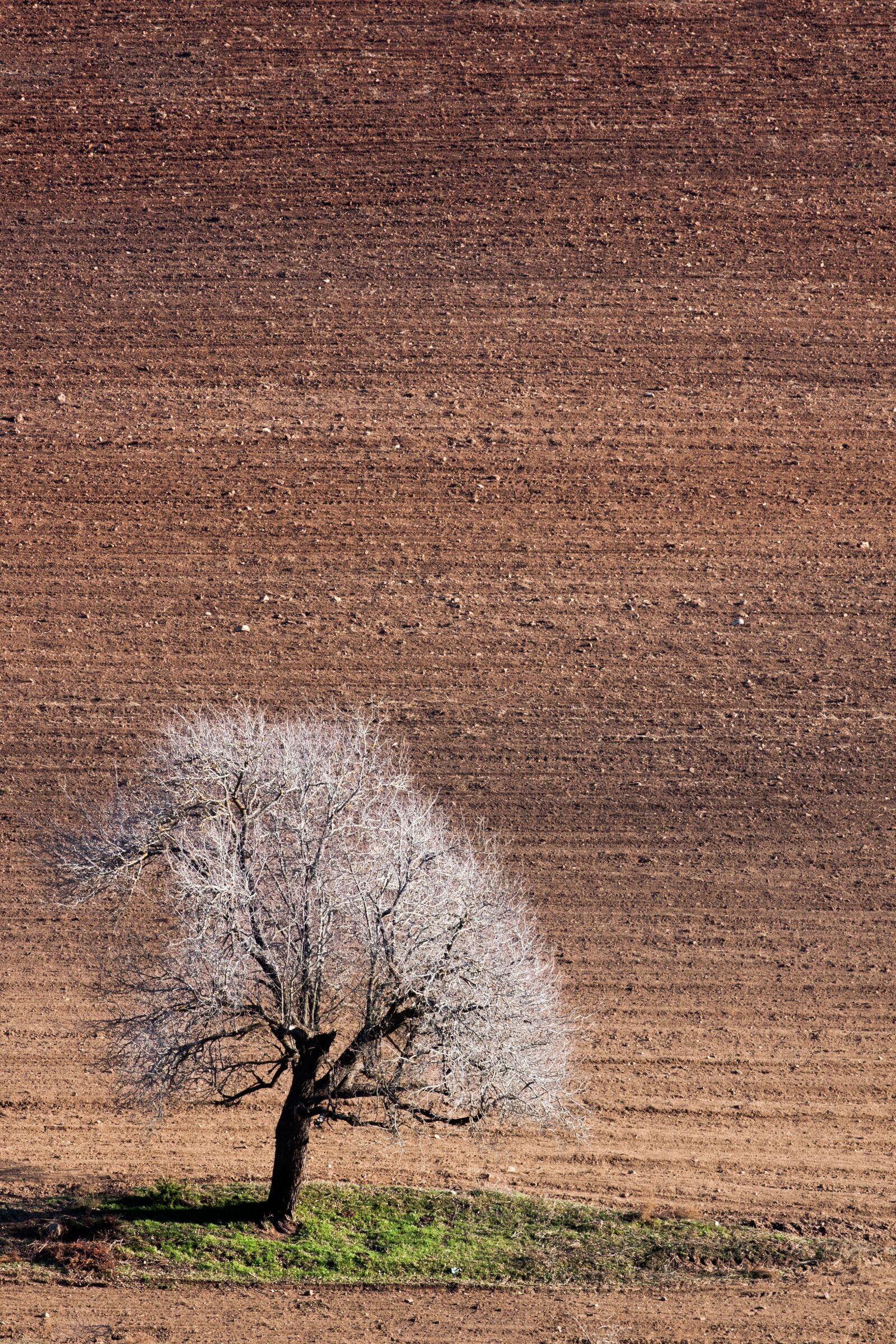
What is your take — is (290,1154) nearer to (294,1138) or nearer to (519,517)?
(294,1138)

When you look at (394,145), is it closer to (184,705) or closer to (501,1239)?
(184,705)

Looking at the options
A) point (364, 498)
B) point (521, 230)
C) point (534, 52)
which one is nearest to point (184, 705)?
point (364, 498)

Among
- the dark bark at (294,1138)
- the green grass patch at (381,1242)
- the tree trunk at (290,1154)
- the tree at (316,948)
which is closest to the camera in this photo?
the tree at (316,948)

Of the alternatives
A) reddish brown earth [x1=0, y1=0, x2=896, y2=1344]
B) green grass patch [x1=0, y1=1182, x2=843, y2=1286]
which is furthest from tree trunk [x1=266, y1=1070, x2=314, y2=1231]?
reddish brown earth [x1=0, y1=0, x2=896, y2=1344]

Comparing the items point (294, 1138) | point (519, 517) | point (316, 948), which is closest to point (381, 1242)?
point (294, 1138)

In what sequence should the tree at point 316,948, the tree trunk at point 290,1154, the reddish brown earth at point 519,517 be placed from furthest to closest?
the reddish brown earth at point 519,517, the tree trunk at point 290,1154, the tree at point 316,948

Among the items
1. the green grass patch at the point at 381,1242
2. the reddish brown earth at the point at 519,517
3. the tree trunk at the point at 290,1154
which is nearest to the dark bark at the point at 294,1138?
the tree trunk at the point at 290,1154

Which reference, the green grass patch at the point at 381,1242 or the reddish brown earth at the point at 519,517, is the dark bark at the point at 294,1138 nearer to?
the green grass patch at the point at 381,1242
